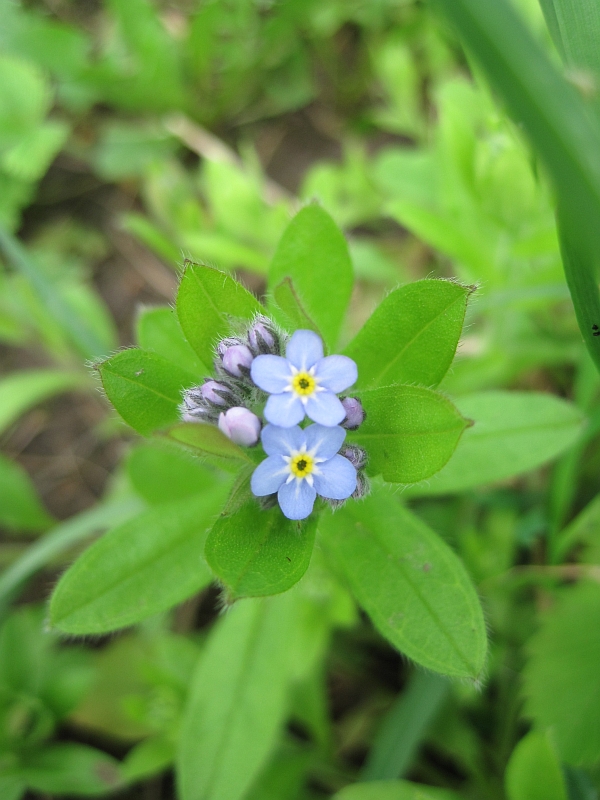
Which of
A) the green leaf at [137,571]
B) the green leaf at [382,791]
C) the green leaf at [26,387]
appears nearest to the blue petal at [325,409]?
the green leaf at [137,571]

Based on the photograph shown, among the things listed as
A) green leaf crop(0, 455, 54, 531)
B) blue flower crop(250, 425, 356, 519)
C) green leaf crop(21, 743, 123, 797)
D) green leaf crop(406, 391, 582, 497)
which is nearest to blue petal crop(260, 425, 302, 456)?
blue flower crop(250, 425, 356, 519)

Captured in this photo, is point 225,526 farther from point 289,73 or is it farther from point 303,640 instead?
point 289,73

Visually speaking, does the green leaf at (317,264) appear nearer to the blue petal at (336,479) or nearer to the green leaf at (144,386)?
the green leaf at (144,386)

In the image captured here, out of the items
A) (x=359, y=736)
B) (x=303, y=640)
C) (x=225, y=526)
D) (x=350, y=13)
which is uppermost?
(x=350, y=13)

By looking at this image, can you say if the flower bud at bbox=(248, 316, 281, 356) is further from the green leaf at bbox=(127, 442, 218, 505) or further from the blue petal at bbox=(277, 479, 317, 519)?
the green leaf at bbox=(127, 442, 218, 505)

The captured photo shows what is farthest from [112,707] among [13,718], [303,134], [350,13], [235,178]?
[350,13]
